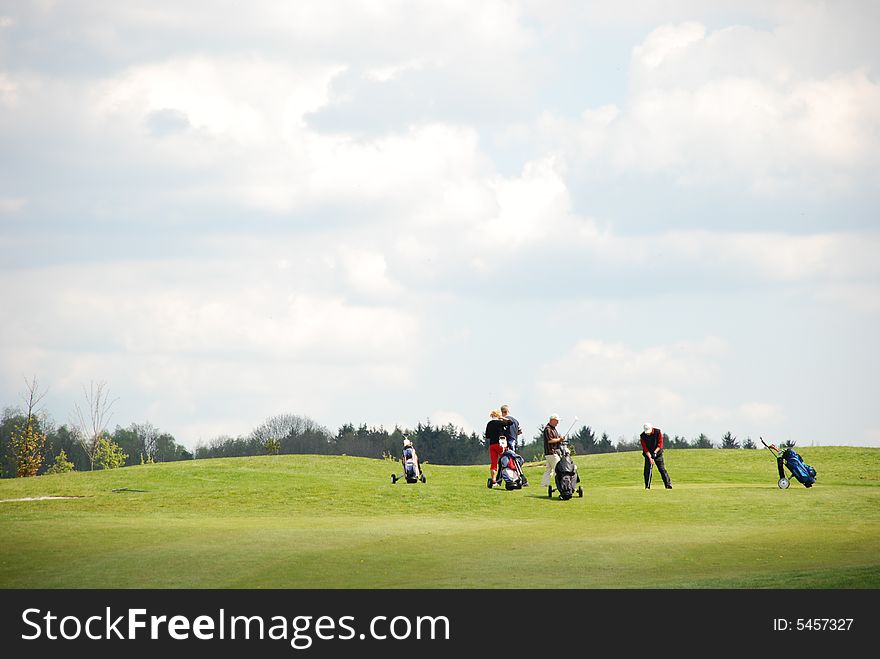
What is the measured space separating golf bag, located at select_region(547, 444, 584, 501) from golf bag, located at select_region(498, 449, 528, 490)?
2.61 m

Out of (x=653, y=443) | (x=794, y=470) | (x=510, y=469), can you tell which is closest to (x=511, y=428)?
(x=510, y=469)

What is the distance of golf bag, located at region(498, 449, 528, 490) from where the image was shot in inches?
1380

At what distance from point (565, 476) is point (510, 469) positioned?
358 cm

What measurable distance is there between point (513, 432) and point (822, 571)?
16623 mm

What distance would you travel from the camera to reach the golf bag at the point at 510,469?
115ft

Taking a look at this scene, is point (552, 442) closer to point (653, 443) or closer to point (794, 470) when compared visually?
point (653, 443)

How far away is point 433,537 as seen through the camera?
23844 mm

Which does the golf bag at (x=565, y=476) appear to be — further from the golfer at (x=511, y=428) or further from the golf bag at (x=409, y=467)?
the golf bag at (x=409, y=467)

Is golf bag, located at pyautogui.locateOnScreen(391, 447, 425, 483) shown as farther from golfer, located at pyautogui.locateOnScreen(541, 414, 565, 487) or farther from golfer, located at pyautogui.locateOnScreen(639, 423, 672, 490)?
golfer, located at pyautogui.locateOnScreen(639, 423, 672, 490)

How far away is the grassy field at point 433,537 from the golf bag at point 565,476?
45 cm

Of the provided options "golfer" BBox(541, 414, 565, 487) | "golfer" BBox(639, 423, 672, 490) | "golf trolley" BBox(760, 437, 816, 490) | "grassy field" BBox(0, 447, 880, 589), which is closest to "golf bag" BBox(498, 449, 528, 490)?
"grassy field" BBox(0, 447, 880, 589)
